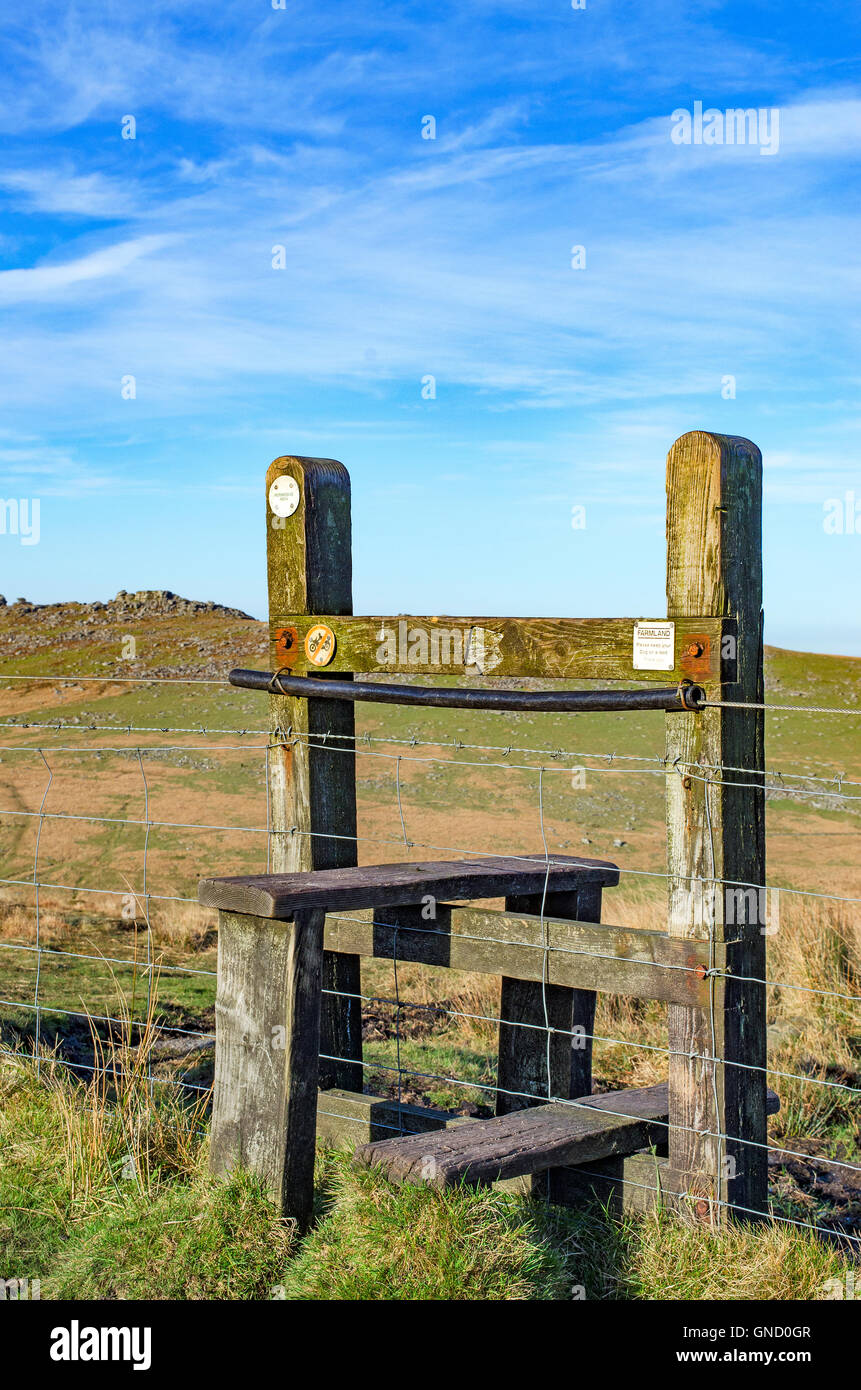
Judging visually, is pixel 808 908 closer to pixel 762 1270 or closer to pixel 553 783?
pixel 762 1270

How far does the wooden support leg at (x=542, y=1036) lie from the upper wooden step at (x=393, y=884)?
0.39 ft

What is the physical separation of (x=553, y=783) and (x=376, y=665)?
44.3 feet

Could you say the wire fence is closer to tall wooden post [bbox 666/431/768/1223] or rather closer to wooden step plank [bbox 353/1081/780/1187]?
tall wooden post [bbox 666/431/768/1223]

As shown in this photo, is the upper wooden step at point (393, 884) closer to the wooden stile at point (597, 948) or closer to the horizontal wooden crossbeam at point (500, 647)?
the wooden stile at point (597, 948)

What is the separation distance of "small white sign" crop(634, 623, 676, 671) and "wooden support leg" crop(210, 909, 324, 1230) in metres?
1.34

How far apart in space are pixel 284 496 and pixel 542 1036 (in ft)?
7.80

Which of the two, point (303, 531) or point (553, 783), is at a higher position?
point (303, 531)

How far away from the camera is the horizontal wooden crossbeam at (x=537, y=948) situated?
378 centimetres

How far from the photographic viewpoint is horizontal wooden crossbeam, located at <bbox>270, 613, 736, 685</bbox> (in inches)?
151

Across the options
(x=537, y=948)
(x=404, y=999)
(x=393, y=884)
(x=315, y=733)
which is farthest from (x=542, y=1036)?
(x=404, y=999)

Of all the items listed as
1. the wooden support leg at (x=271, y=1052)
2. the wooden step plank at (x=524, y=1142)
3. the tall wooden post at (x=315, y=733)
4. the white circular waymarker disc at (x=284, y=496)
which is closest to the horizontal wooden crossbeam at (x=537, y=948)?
the tall wooden post at (x=315, y=733)

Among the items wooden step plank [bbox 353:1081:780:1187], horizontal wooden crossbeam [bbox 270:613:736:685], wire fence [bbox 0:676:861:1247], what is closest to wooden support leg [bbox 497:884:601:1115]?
wire fence [bbox 0:676:861:1247]

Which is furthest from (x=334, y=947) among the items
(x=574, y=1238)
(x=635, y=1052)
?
(x=635, y=1052)
